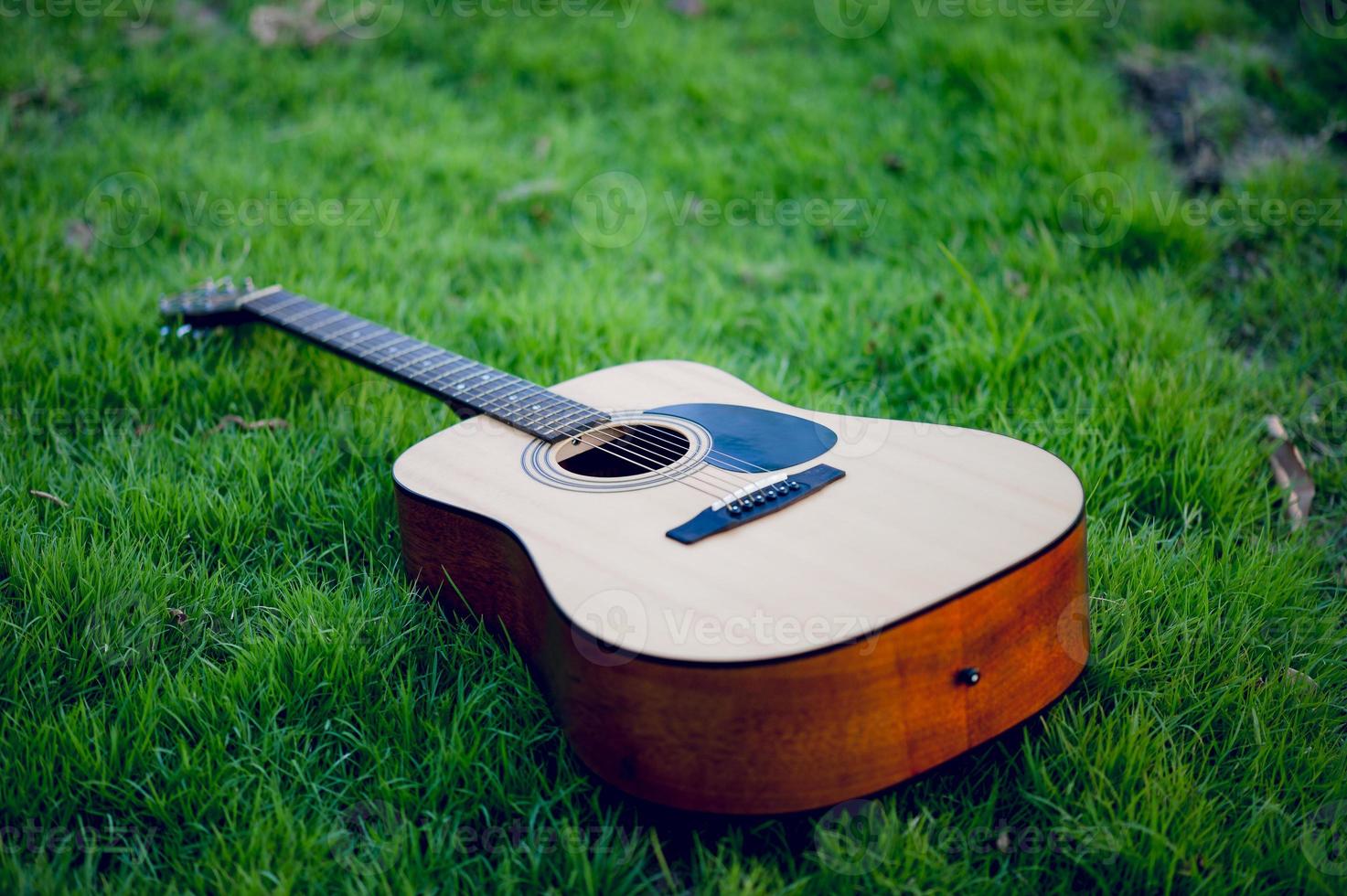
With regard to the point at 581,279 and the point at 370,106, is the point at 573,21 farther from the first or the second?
the point at 581,279

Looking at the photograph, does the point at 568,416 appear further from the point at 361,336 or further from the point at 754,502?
the point at 361,336

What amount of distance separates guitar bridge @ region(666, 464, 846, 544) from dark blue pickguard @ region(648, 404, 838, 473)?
7cm

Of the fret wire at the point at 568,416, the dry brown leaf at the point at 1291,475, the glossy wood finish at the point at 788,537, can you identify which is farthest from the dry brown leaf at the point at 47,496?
the dry brown leaf at the point at 1291,475

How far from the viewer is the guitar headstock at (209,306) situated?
7.91 feet

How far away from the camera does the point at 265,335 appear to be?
103 inches

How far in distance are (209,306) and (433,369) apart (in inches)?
28.4

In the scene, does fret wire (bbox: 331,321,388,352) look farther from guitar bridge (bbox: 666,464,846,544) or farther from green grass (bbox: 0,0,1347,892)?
guitar bridge (bbox: 666,464,846,544)

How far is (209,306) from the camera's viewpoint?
2.42 metres

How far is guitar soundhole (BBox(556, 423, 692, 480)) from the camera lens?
1.83m

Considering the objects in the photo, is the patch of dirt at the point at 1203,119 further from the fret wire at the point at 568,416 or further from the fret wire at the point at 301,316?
the fret wire at the point at 301,316

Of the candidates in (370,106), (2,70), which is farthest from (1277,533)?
(2,70)

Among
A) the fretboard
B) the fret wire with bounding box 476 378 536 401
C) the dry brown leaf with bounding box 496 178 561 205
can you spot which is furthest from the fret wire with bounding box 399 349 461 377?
the dry brown leaf with bounding box 496 178 561 205

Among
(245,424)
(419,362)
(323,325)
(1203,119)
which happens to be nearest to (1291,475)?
(1203,119)

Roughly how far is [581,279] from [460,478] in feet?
4.74
